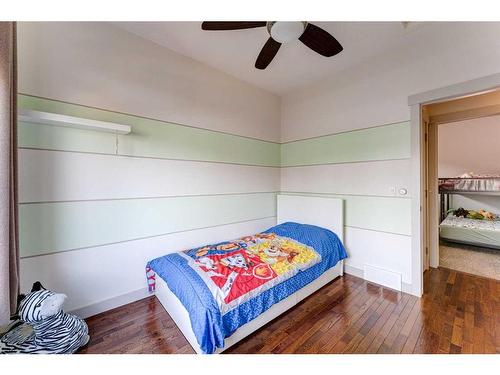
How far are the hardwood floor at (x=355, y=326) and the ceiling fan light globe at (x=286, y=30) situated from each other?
7.96 ft

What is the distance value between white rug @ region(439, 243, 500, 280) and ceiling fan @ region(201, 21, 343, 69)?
3.39m

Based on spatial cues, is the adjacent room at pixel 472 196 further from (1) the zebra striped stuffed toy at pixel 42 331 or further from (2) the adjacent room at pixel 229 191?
(1) the zebra striped stuffed toy at pixel 42 331

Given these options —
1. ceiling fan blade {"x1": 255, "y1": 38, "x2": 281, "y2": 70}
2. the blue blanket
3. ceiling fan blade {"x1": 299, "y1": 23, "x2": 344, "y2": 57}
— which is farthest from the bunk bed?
ceiling fan blade {"x1": 255, "y1": 38, "x2": 281, "y2": 70}

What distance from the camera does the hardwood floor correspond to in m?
1.57

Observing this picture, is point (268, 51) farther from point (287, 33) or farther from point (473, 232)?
point (473, 232)

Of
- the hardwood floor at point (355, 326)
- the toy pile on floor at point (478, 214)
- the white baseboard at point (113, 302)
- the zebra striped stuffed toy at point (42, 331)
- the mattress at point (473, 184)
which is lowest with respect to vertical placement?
the hardwood floor at point (355, 326)

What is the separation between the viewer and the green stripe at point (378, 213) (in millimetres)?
2355

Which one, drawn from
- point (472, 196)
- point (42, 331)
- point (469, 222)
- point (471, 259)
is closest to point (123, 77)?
point (42, 331)

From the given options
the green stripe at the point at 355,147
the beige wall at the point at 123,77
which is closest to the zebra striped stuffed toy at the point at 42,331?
the beige wall at the point at 123,77

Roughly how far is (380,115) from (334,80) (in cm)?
87

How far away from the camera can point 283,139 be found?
12.0ft
